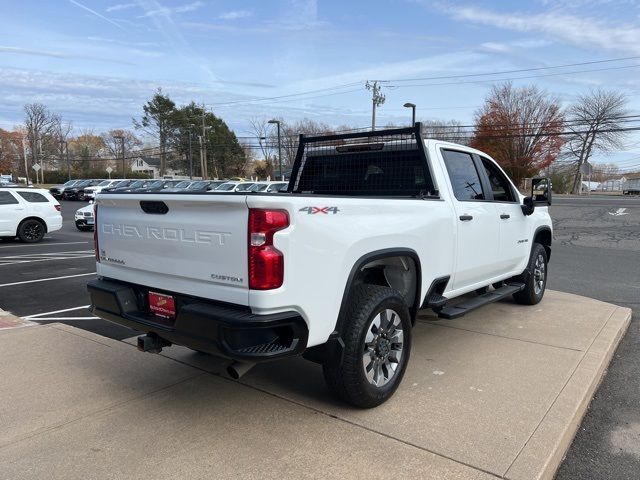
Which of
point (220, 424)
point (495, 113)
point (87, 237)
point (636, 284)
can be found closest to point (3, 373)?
point (220, 424)

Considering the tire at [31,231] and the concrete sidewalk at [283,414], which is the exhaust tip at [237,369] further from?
the tire at [31,231]

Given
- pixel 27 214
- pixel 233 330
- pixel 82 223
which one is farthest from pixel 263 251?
pixel 82 223

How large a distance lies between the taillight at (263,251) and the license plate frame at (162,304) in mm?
784

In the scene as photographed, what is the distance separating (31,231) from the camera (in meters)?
15.4

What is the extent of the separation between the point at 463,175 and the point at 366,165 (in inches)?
37.9

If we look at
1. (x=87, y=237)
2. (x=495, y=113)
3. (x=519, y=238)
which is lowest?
(x=87, y=237)

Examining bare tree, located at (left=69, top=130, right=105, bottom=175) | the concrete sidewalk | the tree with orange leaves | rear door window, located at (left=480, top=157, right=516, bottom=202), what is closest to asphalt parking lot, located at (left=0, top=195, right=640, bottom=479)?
the concrete sidewalk

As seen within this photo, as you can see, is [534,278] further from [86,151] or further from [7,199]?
[86,151]

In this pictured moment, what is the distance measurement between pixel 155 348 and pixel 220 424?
2.37 feet

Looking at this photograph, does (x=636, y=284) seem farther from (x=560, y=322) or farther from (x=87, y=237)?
(x=87, y=237)

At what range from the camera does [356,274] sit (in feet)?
11.2

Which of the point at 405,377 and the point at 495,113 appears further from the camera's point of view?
the point at 495,113

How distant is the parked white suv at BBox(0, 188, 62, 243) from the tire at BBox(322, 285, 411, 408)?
14564mm

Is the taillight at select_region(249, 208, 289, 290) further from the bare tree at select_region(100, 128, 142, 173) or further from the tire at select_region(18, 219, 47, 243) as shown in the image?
the bare tree at select_region(100, 128, 142, 173)
